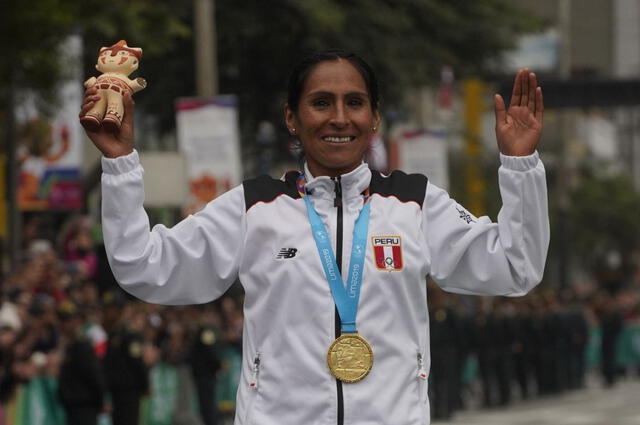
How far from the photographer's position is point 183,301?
16.3ft

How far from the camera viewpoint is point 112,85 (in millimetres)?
4699

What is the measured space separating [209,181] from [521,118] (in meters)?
13.9

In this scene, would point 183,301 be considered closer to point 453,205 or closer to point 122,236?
point 122,236

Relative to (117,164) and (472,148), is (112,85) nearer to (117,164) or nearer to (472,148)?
(117,164)

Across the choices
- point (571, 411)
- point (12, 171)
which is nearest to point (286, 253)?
point (12, 171)

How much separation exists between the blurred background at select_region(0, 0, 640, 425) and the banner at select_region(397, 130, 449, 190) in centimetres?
→ 3

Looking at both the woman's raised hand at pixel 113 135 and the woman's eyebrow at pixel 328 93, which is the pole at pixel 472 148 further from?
the woman's raised hand at pixel 113 135

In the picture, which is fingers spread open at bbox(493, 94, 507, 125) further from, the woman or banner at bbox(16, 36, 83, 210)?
banner at bbox(16, 36, 83, 210)

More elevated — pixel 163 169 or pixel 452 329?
pixel 163 169

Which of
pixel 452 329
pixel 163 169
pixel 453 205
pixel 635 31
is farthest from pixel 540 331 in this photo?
pixel 635 31

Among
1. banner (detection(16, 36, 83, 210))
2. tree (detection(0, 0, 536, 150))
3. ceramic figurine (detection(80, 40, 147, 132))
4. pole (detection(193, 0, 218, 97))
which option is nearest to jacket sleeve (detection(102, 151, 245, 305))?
ceramic figurine (detection(80, 40, 147, 132))

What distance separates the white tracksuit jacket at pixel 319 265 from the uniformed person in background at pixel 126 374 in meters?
10.1

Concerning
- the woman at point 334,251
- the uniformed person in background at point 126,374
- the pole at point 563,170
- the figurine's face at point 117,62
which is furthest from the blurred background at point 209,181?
the figurine's face at point 117,62

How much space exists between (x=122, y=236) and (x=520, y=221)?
112 centimetres
